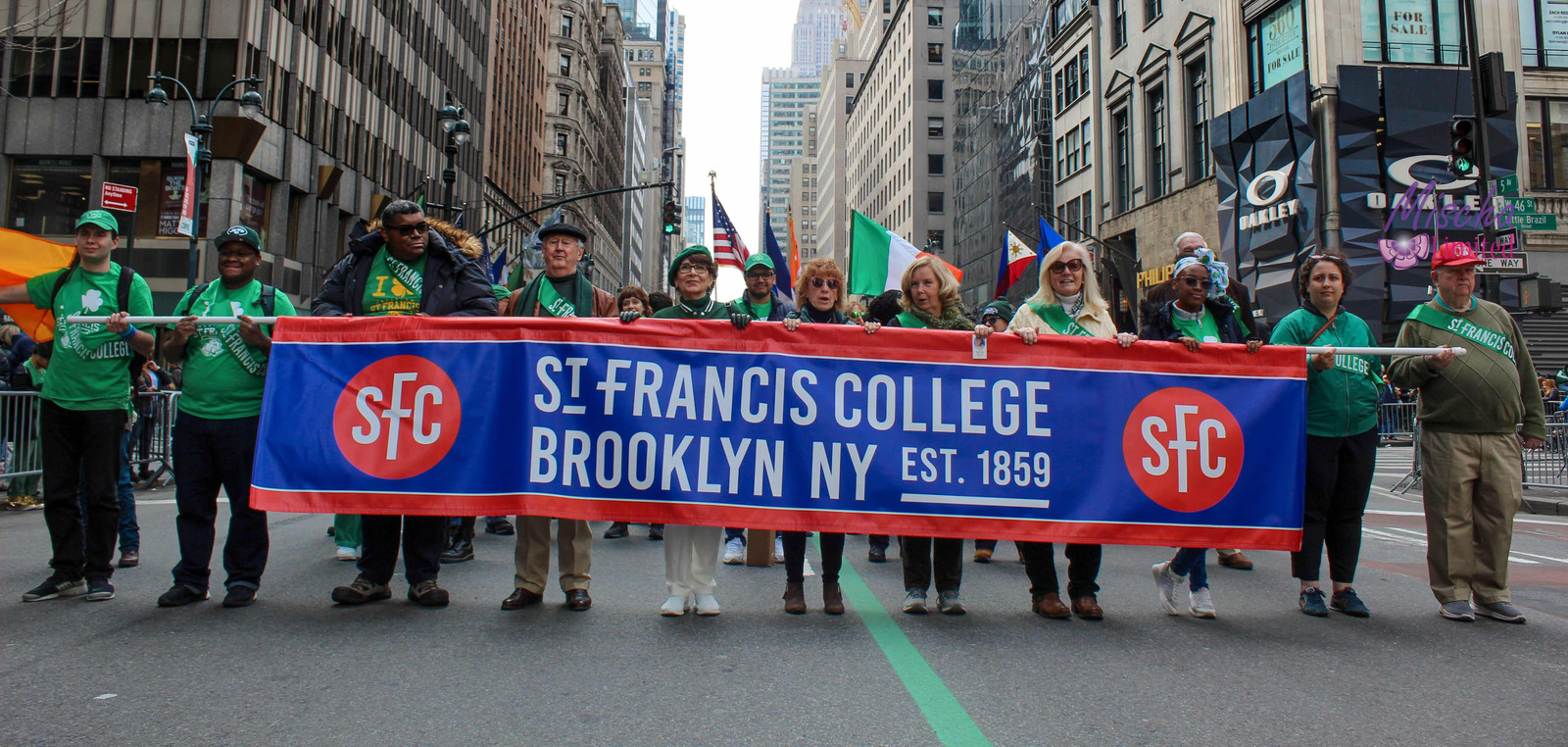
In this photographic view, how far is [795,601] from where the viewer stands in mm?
5316

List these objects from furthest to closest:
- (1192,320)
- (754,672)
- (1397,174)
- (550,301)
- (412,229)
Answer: (1397,174)
(550,301)
(1192,320)
(412,229)
(754,672)

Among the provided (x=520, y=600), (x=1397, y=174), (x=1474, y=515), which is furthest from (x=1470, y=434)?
(x=1397, y=174)

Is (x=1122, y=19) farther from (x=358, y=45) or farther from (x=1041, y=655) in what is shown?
(x=1041, y=655)

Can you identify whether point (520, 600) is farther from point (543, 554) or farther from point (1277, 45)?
point (1277, 45)

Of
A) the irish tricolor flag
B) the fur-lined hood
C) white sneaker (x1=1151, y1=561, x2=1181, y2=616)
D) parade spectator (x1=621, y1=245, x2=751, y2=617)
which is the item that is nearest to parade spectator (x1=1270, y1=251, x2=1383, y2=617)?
white sneaker (x1=1151, y1=561, x2=1181, y2=616)

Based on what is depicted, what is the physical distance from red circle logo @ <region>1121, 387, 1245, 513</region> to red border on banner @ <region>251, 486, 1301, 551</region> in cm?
23

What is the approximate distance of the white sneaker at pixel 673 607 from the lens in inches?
204

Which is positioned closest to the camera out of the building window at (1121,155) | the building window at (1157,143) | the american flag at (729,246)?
the american flag at (729,246)

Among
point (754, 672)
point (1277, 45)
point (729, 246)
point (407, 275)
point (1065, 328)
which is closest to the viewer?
point (754, 672)

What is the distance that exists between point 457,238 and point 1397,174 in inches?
1175

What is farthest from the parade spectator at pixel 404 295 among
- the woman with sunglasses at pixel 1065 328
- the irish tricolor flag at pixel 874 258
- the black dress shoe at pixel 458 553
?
the irish tricolor flag at pixel 874 258

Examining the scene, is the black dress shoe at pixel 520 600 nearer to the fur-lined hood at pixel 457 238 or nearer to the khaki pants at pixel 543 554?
the khaki pants at pixel 543 554

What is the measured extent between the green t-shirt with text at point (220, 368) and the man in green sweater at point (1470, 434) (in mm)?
6259

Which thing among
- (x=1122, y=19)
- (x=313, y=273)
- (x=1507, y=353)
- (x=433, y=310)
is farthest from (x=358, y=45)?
(x=1507, y=353)
